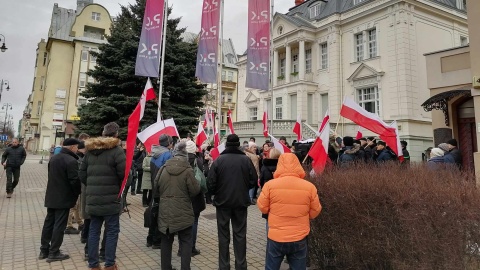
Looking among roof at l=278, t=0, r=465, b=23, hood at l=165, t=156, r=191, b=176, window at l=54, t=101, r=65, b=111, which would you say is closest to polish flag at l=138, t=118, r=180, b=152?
hood at l=165, t=156, r=191, b=176

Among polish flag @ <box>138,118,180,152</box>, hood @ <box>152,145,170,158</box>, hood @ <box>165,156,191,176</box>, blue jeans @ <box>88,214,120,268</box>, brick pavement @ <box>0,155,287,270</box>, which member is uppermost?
polish flag @ <box>138,118,180,152</box>

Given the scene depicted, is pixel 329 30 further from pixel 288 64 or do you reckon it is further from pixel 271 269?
pixel 271 269

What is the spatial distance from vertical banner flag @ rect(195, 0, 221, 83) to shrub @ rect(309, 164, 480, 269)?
9.78m

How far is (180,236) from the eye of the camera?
4.64m

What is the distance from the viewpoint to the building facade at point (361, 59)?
75.3 ft

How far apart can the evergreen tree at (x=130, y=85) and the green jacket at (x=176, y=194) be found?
1173 cm

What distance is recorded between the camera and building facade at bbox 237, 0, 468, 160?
903 inches

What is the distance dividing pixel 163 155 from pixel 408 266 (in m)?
4.11

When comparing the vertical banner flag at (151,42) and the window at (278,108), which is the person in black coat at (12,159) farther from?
the window at (278,108)

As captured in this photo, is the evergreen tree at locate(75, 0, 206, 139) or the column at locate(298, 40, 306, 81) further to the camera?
the column at locate(298, 40, 306, 81)

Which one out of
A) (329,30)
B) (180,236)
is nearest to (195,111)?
(180,236)

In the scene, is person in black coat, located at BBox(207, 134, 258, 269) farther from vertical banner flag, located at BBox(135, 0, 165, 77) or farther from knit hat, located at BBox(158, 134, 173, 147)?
vertical banner flag, located at BBox(135, 0, 165, 77)

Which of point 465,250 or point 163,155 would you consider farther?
point 163,155

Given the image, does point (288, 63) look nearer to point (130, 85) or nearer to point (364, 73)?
point (364, 73)
